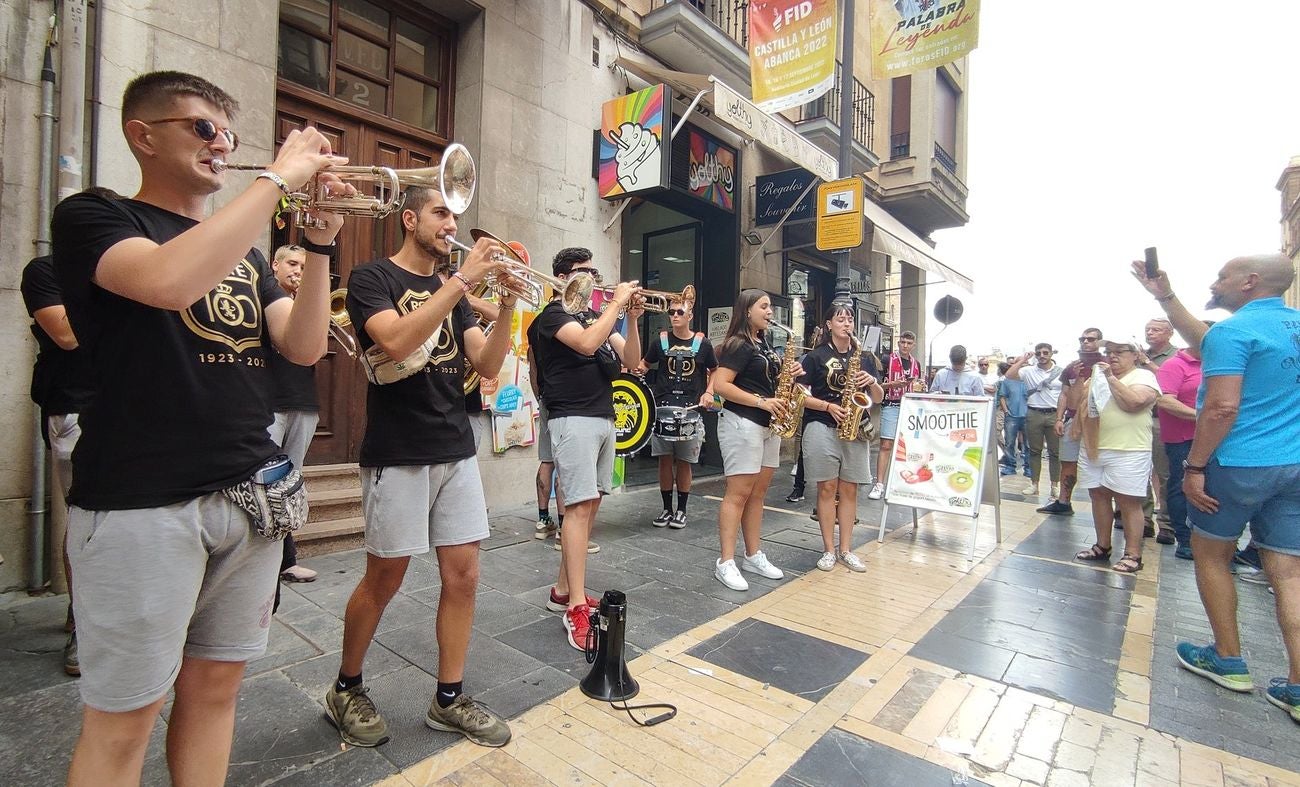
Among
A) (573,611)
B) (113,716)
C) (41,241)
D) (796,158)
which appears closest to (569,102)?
(796,158)

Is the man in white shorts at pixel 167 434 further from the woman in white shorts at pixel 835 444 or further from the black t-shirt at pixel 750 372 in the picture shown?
the woman in white shorts at pixel 835 444

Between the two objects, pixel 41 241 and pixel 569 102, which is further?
pixel 569 102

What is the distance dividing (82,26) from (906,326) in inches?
643

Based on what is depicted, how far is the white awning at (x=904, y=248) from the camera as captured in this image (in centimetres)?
1031

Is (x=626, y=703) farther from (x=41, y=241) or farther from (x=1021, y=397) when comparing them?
(x=1021, y=397)

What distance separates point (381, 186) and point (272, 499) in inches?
43.2

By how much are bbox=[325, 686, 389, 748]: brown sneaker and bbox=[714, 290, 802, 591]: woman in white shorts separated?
97.8 inches

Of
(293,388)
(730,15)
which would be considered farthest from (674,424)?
(730,15)

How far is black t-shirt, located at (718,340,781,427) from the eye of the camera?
4332mm

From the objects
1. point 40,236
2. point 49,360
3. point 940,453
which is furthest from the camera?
point 940,453

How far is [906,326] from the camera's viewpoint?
16344 millimetres

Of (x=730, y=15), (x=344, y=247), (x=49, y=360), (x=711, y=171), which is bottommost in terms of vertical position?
(x=49, y=360)

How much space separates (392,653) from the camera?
119 inches

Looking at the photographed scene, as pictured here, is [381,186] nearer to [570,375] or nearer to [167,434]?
[167,434]
